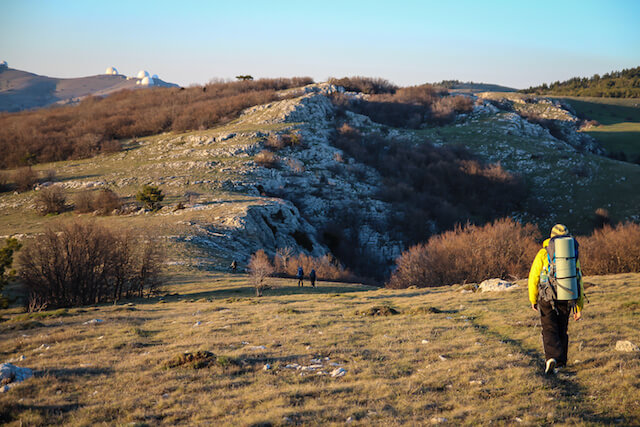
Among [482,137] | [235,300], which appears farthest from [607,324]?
[482,137]

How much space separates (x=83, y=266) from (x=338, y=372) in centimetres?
2265

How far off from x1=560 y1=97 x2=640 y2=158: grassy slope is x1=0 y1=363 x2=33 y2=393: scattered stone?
139647 mm

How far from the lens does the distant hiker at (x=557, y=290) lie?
301 inches

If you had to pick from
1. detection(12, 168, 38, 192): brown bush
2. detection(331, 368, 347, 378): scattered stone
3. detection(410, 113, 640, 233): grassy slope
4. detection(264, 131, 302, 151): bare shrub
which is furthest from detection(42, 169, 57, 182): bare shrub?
detection(410, 113, 640, 233): grassy slope

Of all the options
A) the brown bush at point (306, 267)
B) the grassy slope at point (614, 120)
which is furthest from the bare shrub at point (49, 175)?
the grassy slope at point (614, 120)

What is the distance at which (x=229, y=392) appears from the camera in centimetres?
782

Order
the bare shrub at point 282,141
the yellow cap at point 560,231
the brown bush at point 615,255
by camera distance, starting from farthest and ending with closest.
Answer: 1. the bare shrub at point 282,141
2. the brown bush at point 615,255
3. the yellow cap at point 560,231

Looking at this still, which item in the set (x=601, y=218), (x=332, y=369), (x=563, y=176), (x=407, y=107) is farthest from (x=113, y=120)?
(x=601, y=218)

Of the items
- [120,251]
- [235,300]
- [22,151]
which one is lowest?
[235,300]

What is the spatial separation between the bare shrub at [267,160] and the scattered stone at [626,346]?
58545mm

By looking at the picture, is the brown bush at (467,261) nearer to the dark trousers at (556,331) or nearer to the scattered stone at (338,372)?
the dark trousers at (556,331)

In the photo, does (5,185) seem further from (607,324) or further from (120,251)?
(607,324)

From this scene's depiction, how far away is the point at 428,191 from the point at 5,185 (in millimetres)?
72974

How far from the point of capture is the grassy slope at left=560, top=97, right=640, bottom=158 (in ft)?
387
